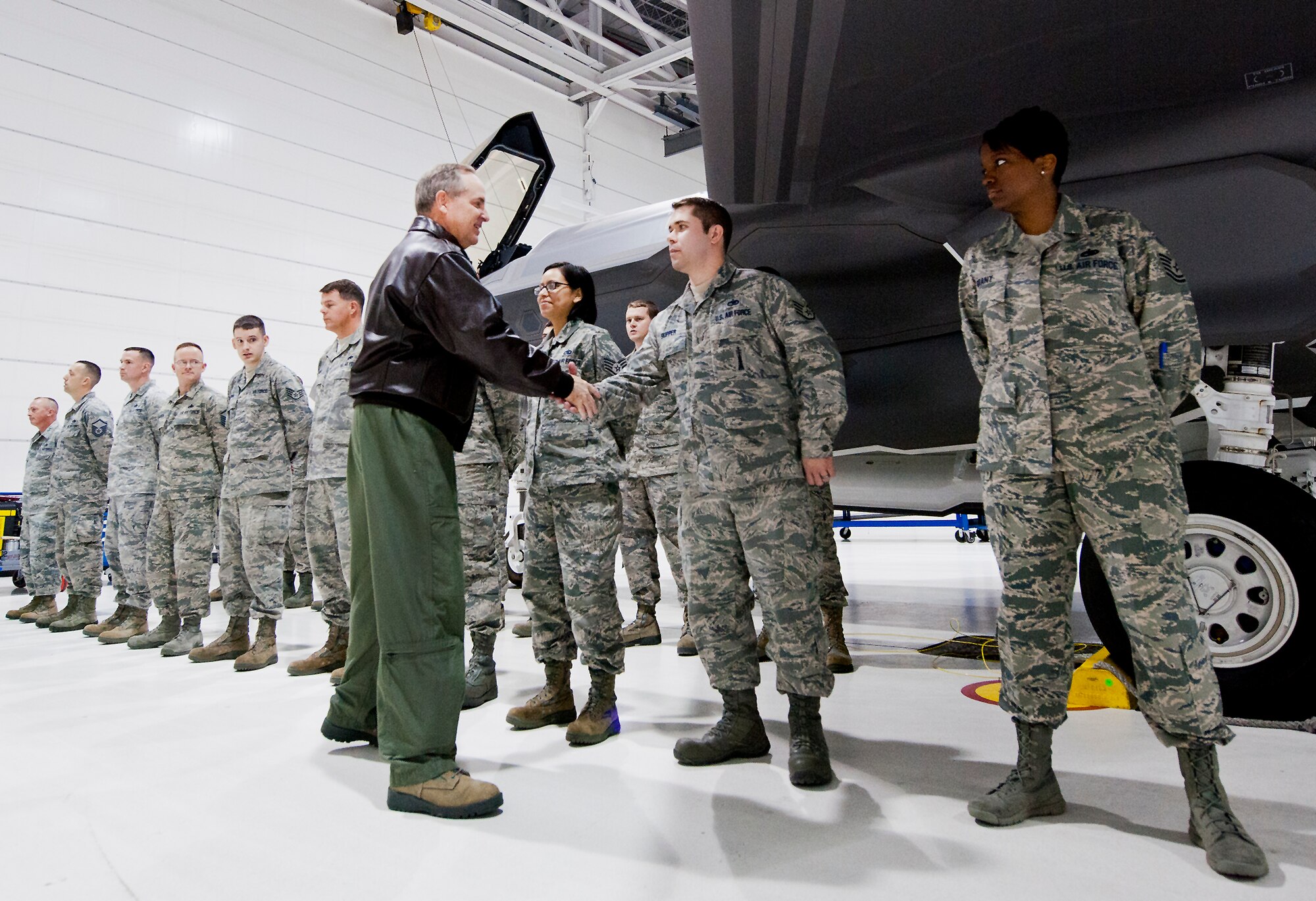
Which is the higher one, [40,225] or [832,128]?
[40,225]

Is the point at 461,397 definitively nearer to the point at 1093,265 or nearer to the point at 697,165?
the point at 1093,265

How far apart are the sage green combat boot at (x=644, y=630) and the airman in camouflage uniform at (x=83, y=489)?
4.16 metres

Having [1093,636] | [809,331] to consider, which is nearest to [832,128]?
[809,331]

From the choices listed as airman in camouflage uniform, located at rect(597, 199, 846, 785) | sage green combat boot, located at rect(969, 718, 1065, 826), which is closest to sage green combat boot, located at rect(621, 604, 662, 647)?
airman in camouflage uniform, located at rect(597, 199, 846, 785)

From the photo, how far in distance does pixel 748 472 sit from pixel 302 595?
18.1 ft

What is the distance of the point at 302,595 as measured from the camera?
20.2 feet

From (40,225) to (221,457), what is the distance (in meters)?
6.01

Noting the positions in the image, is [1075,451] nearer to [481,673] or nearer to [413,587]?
[413,587]

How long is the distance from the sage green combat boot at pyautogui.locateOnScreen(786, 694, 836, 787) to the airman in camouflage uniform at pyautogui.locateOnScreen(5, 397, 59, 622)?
6240 millimetres

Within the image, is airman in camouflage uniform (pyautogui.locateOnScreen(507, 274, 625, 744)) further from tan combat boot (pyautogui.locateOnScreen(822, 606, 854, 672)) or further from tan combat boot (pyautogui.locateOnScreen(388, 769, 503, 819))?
tan combat boot (pyautogui.locateOnScreen(822, 606, 854, 672))

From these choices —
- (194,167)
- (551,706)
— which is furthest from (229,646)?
(194,167)

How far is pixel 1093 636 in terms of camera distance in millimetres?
4039

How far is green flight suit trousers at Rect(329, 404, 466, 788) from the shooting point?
1.70 m

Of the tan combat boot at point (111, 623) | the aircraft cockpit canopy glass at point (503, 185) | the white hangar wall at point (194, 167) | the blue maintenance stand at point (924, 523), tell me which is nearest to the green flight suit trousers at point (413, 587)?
the aircraft cockpit canopy glass at point (503, 185)
